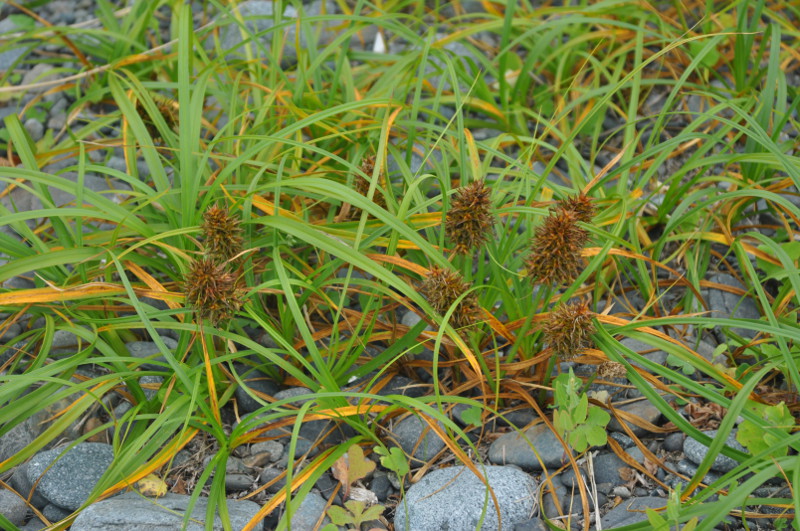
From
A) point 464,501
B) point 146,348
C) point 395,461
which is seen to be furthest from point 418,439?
point 146,348

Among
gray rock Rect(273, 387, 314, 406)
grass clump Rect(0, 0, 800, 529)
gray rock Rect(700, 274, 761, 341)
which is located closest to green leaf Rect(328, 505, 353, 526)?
grass clump Rect(0, 0, 800, 529)

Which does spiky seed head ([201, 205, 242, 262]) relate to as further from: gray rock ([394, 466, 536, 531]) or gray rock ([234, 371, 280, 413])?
gray rock ([394, 466, 536, 531])

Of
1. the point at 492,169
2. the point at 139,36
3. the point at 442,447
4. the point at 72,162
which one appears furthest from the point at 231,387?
the point at 139,36

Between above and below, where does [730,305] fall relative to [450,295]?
below

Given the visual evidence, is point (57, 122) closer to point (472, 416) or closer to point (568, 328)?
point (472, 416)

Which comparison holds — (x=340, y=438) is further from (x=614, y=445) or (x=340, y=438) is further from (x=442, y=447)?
(x=614, y=445)
